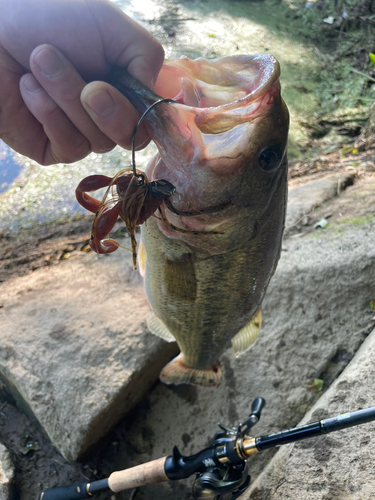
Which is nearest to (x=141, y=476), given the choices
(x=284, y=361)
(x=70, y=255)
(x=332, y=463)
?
(x=332, y=463)

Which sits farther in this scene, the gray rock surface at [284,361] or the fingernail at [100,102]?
the gray rock surface at [284,361]

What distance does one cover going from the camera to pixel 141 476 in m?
2.10

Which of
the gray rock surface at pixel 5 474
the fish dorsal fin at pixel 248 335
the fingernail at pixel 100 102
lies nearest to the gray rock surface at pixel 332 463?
the fish dorsal fin at pixel 248 335

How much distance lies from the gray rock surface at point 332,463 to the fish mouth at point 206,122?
146 centimetres

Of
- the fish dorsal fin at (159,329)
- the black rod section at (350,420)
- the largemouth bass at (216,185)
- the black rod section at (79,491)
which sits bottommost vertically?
the black rod section at (79,491)

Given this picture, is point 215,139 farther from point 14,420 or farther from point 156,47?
point 14,420

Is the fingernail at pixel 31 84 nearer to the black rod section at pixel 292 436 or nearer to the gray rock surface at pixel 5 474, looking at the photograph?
the black rod section at pixel 292 436

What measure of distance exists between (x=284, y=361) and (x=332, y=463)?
94 centimetres

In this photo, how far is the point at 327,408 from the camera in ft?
7.37

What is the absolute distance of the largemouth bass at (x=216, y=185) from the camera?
1.22 m

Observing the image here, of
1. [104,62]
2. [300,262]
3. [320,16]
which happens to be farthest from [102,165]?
[320,16]

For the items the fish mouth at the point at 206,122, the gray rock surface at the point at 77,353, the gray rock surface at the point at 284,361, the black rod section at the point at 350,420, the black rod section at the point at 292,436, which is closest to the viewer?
the fish mouth at the point at 206,122

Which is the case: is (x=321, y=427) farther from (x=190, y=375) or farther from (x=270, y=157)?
(x=270, y=157)

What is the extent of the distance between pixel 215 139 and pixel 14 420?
97.4 inches
